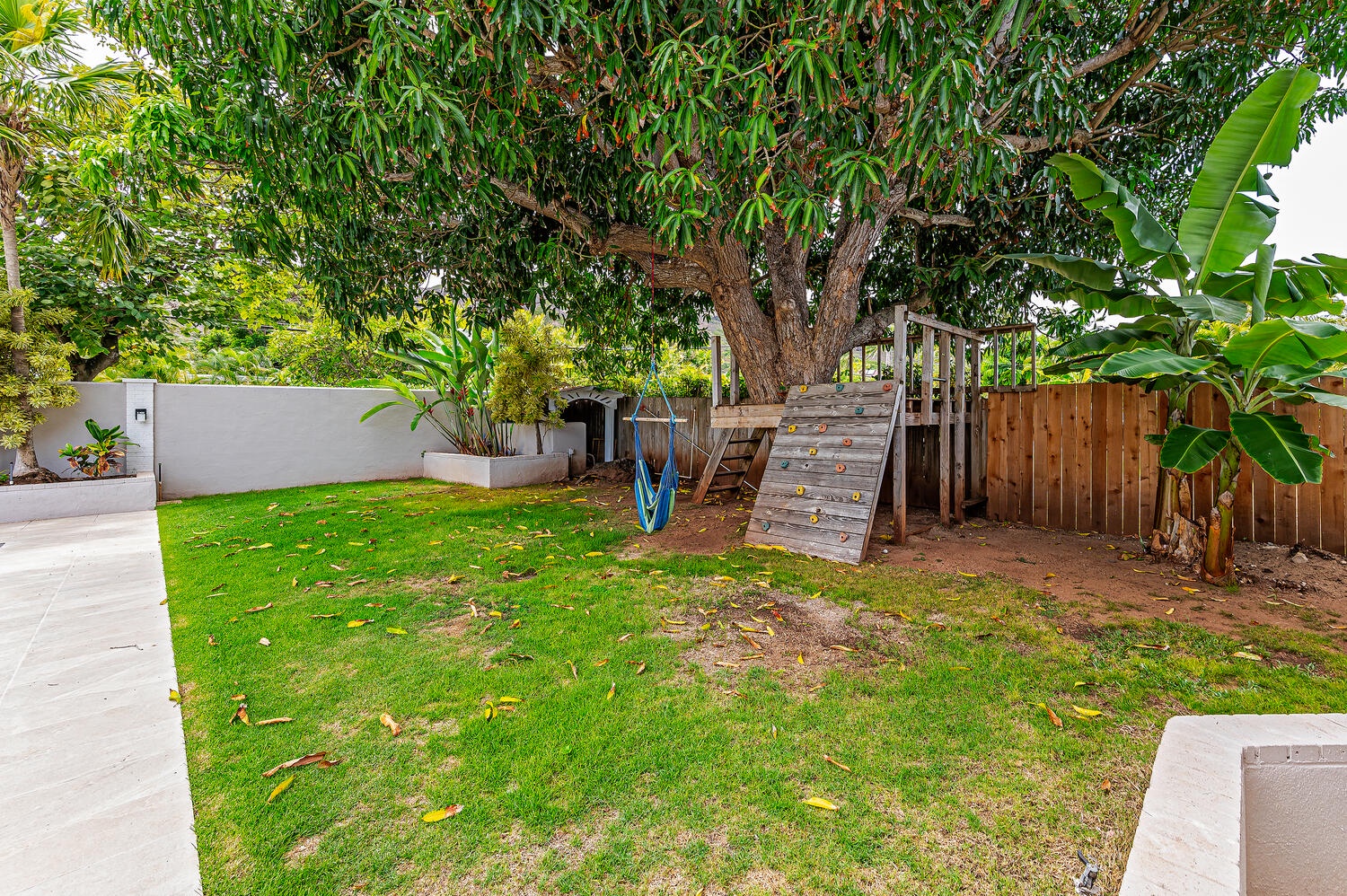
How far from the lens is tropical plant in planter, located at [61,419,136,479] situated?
682 cm

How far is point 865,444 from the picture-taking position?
4.77 m

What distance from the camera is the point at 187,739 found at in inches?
79.7

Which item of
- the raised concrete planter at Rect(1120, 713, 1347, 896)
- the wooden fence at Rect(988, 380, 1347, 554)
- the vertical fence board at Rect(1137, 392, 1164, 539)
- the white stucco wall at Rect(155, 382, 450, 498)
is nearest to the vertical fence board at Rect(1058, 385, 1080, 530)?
the wooden fence at Rect(988, 380, 1347, 554)

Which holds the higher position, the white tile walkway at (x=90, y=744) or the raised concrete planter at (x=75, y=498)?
the raised concrete planter at (x=75, y=498)

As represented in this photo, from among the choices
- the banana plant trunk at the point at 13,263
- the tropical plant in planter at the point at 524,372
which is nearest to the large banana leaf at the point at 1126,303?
the tropical plant in planter at the point at 524,372

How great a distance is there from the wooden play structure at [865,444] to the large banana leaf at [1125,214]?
1527 millimetres

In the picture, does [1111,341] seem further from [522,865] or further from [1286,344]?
[522,865]

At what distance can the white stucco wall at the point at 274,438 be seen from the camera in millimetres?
7781

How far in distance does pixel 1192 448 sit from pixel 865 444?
203 centimetres

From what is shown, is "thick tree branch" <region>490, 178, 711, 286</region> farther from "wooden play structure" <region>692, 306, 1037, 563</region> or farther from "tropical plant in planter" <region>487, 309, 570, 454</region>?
"tropical plant in planter" <region>487, 309, 570, 454</region>

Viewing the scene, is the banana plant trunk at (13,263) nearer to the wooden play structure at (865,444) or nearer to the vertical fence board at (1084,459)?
the wooden play structure at (865,444)

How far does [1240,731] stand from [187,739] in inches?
132

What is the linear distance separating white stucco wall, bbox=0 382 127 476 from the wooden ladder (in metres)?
7.52

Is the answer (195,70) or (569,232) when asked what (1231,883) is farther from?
(195,70)
